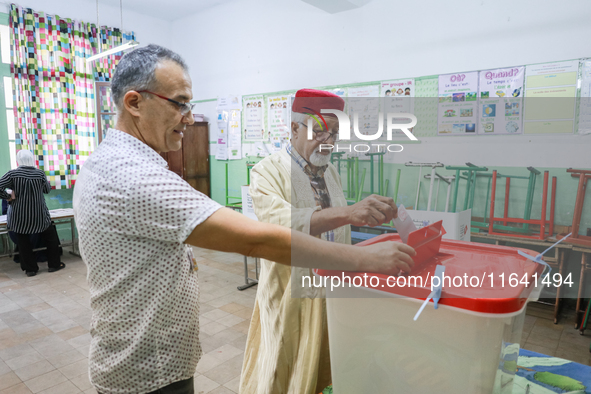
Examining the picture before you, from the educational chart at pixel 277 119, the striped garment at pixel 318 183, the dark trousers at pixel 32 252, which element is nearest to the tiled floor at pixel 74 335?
the dark trousers at pixel 32 252

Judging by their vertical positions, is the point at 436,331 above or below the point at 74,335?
above

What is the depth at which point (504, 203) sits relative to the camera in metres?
0.67

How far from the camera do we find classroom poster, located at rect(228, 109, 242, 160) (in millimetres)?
5922

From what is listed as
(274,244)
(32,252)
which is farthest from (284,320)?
(32,252)

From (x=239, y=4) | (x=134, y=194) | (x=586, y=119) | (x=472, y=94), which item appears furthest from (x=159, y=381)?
(x=239, y=4)

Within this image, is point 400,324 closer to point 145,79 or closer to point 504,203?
point 504,203

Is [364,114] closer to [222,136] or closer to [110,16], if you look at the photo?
[222,136]

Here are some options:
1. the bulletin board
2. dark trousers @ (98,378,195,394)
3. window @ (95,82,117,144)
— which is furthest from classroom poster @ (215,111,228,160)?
the bulletin board

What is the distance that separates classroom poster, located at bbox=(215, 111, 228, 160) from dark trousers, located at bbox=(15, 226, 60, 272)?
8.31 ft

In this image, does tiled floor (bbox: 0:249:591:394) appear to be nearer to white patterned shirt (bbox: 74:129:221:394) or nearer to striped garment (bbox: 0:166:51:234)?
striped garment (bbox: 0:166:51:234)

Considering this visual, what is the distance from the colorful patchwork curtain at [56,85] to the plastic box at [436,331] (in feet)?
19.1

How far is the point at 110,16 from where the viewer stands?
5.95 m

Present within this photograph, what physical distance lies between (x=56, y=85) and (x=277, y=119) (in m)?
3.05

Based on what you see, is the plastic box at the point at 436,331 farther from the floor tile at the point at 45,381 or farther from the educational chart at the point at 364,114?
the floor tile at the point at 45,381
